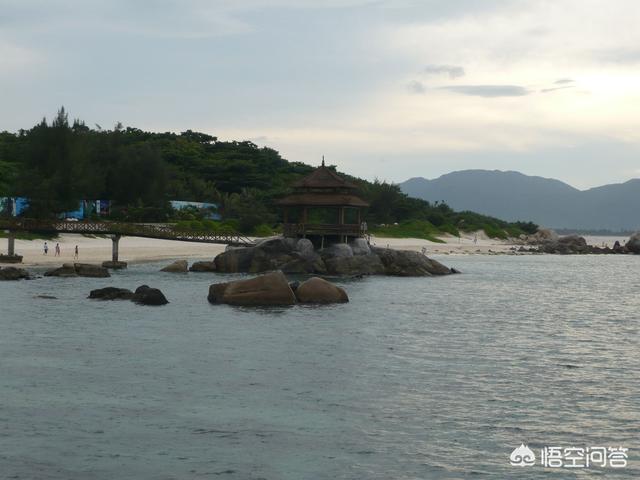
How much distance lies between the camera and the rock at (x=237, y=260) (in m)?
56.8

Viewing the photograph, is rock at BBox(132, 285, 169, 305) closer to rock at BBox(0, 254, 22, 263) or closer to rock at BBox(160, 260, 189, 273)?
rock at BBox(160, 260, 189, 273)

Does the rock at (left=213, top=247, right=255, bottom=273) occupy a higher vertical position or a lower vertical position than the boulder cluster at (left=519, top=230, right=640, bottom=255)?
lower

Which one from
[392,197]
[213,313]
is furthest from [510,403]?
[392,197]

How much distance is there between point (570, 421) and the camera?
17062 mm

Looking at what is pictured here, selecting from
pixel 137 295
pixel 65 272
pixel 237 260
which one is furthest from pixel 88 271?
pixel 137 295

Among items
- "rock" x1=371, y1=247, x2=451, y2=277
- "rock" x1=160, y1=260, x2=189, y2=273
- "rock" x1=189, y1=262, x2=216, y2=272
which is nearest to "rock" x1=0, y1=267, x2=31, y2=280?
"rock" x1=160, y1=260, x2=189, y2=273

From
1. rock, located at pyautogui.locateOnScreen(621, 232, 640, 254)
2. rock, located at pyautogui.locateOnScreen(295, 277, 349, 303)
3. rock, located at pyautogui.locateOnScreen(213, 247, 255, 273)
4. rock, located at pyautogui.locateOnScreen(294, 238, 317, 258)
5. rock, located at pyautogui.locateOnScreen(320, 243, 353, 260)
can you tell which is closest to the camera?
rock, located at pyautogui.locateOnScreen(295, 277, 349, 303)

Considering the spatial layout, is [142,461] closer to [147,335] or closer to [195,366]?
[195,366]

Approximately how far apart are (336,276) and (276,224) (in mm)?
41657

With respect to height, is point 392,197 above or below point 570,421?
above

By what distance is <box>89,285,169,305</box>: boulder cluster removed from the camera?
119ft

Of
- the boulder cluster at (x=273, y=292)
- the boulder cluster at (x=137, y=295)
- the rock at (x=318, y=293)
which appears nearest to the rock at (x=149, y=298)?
the boulder cluster at (x=137, y=295)

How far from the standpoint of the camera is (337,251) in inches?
2311

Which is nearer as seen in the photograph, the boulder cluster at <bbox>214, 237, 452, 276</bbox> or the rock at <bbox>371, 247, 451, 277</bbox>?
the boulder cluster at <bbox>214, 237, 452, 276</bbox>
